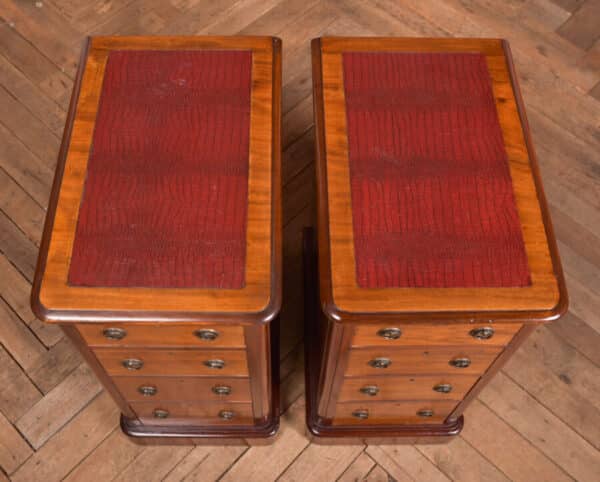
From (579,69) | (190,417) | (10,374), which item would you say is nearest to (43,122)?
(10,374)

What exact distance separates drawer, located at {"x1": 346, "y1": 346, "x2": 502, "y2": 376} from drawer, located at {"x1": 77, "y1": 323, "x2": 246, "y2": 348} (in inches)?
9.0

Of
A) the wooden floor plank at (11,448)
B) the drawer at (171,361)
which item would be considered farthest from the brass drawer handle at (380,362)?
the wooden floor plank at (11,448)

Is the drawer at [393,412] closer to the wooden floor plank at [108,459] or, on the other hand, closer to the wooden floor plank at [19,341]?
the wooden floor plank at [108,459]

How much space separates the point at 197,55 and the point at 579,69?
59.0 inches

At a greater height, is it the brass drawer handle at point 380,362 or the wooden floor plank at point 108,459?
the brass drawer handle at point 380,362

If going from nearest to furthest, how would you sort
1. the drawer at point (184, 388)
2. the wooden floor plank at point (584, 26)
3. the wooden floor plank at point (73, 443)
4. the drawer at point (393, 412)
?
the drawer at point (184, 388)
the drawer at point (393, 412)
the wooden floor plank at point (73, 443)
the wooden floor plank at point (584, 26)

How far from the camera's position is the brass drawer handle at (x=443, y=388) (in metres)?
1.23

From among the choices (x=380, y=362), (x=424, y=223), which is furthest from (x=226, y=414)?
(x=424, y=223)

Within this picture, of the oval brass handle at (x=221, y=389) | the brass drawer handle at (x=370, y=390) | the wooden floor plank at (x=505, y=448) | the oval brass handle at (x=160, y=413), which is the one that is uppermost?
the brass drawer handle at (x=370, y=390)

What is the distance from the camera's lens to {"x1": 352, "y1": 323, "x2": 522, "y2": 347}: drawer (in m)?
1.02

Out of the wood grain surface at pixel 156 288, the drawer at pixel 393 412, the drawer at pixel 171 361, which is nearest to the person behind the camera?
the wood grain surface at pixel 156 288

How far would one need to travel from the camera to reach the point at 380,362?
1.13 metres

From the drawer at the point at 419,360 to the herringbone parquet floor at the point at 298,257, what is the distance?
0.42 metres

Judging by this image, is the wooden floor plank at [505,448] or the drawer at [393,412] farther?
the wooden floor plank at [505,448]
